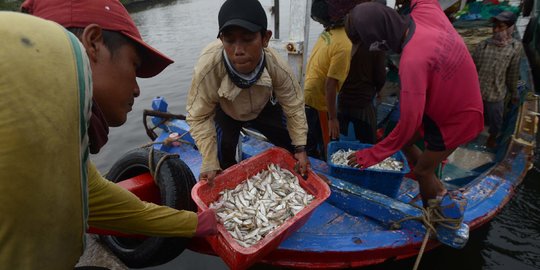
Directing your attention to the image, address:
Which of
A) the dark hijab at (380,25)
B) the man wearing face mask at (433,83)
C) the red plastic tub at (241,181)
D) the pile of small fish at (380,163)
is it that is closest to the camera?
the red plastic tub at (241,181)

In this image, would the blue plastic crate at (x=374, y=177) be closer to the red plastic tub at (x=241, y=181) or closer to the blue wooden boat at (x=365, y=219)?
the blue wooden boat at (x=365, y=219)

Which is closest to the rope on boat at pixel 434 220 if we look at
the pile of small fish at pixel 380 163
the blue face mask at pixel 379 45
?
the pile of small fish at pixel 380 163

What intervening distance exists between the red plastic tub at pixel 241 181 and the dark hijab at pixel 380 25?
4.14 feet

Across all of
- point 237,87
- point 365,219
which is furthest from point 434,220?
point 237,87

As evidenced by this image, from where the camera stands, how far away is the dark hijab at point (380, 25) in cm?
244

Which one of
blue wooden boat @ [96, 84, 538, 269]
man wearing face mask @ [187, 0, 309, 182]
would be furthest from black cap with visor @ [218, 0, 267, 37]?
blue wooden boat @ [96, 84, 538, 269]

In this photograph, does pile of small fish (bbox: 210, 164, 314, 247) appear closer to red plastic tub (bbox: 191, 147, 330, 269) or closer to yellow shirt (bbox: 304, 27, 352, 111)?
red plastic tub (bbox: 191, 147, 330, 269)

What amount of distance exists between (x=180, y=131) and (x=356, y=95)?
2679 mm

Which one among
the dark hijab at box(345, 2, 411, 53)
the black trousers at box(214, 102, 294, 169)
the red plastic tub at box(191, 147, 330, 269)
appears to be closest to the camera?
the red plastic tub at box(191, 147, 330, 269)

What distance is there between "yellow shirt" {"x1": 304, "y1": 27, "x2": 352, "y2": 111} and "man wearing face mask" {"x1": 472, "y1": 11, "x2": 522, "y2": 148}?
339 centimetres

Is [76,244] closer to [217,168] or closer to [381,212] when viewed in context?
[217,168]

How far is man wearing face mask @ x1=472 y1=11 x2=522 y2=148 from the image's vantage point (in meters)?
5.34

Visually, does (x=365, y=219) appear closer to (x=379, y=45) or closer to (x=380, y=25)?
(x=379, y=45)

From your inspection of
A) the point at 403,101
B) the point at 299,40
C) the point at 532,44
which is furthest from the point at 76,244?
the point at 532,44
